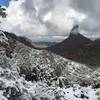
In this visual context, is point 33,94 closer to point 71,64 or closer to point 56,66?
point 56,66

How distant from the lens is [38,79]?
141 ft

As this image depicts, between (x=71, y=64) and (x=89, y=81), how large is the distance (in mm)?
11853

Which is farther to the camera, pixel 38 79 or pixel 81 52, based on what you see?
pixel 81 52

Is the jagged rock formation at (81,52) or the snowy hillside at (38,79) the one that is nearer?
the snowy hillside at (38,79)

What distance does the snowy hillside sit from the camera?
20.4 metres

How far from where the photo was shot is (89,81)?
58531 millimetres

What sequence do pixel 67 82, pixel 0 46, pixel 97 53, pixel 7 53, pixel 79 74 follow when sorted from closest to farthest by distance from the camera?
1. pixel 0 46
2. pixel 7 53
3. pixel 67 82
4. pixel 79 74
5. pixel 97 53

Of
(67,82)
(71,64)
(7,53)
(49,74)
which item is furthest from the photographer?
(71,64)

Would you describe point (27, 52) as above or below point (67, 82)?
above

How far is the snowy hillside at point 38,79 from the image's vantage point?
20.4m

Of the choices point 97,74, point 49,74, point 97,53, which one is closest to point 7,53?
point 49,74

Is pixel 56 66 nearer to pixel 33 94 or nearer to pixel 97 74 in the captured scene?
pixel 97 74

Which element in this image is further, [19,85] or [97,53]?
[97,53]

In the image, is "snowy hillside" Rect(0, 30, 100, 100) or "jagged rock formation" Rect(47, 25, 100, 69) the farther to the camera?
"jagged rock formation" Rect(47, 25, 100, 69)
